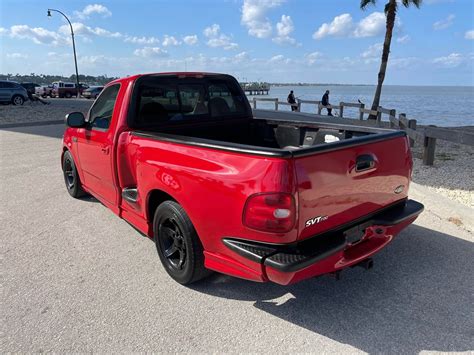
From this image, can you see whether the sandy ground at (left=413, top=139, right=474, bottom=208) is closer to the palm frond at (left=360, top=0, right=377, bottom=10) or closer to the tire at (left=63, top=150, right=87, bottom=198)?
the tire at (left=63, top=150, right=87, bottom=198)

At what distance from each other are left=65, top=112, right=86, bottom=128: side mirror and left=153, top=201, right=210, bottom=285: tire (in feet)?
6.51

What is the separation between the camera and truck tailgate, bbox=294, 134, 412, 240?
2537 mm

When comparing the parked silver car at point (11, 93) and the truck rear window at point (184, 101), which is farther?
the parked silver car at point (11, 93)

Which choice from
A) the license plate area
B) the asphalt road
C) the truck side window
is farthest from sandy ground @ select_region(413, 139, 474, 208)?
the truck side window

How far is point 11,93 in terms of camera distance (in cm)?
2558

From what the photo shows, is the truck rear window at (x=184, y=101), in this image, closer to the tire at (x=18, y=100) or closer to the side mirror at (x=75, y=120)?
the side mirror at (x=75, y=120)

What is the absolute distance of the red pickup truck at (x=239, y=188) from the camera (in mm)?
2508

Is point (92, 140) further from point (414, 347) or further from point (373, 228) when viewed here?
point (414, 347)

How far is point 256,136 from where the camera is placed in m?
4.90

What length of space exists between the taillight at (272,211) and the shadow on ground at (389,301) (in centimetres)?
89

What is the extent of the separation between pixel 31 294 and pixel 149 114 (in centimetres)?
211

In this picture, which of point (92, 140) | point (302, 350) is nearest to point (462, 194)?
point (302, 350)

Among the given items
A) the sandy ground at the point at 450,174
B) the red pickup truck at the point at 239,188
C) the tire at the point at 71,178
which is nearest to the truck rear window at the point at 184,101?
the red pickup truck at the point at 239,188

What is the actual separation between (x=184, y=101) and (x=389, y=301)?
9.95 feet
